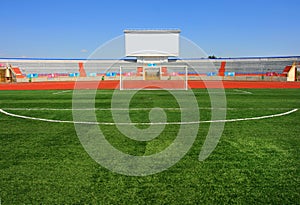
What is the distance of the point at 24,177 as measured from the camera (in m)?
3.87

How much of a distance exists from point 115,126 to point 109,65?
5646 cm

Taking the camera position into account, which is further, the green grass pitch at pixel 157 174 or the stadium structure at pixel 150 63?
the stadium structure at pixel 150 63

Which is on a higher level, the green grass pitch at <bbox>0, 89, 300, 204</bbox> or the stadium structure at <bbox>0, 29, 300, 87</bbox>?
the stadium structure at <bbox>0, 29, 300, 87</bbox>

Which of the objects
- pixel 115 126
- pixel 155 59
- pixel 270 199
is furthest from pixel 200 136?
pixel 155 59

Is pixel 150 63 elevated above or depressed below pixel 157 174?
above

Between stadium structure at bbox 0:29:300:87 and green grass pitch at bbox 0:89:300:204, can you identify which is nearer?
green grass pitch at bbox 0:89:300:204

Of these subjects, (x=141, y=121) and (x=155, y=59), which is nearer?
(x=141, y=121)

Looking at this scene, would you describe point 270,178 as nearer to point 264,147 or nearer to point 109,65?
point 264,147

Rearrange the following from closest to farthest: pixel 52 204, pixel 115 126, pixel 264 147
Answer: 1. pixel 52 204
2. pixel 264 147
3. pixel 115 126

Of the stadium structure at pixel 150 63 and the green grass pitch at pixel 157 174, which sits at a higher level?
the stadium structure at pixel 150 63

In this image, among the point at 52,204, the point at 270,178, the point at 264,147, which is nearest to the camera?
the point at 52,204

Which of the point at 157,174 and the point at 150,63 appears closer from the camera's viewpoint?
the point at 157,174

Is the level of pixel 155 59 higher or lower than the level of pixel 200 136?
higher

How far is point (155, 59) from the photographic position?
6091cm
